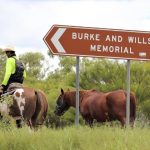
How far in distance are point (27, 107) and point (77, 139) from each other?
6256mm

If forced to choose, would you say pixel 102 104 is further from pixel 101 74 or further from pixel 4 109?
pixel 101 74

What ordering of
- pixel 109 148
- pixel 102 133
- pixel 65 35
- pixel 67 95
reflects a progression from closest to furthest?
1. pixel 109 148
2. pixel 102 133
3. pixel 65 35
4. pixel 67 95

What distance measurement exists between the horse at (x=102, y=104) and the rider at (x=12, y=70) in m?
4.51

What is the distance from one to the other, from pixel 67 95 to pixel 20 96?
7.21 meters

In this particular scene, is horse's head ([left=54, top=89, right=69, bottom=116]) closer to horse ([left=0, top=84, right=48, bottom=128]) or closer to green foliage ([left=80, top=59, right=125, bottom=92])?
horse ([left=0, top=84, right=48, bottom=128])

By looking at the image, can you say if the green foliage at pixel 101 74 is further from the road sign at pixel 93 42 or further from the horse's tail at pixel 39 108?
the road sign at pixel 93 42

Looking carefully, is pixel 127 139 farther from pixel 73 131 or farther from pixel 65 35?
pixel 65 35

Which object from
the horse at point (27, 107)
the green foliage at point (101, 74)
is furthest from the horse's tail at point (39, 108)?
the green foliage at point (101, 74)

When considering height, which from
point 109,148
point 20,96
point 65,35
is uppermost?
point 65,35

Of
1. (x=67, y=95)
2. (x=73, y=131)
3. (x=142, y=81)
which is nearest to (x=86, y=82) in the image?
(x=142, y=81)

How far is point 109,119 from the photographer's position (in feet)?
74.1

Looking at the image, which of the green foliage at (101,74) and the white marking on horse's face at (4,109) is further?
the green foliage at (101,74)

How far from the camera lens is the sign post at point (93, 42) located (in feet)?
48.7

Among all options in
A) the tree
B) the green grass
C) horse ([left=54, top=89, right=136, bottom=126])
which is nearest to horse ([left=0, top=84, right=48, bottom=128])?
horse ([left=54, top=89, right=136, bottom=126])
